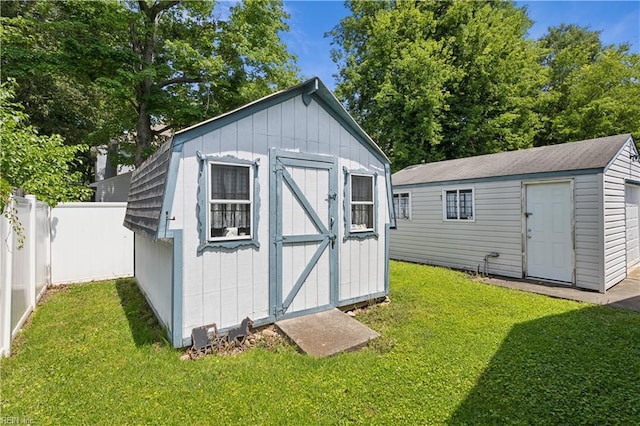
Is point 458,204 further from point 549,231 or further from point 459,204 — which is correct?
point 549,231

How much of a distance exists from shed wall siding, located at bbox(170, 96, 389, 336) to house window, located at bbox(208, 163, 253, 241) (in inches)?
6.7

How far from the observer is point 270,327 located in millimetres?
4402

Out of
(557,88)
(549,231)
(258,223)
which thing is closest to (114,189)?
(258,223)

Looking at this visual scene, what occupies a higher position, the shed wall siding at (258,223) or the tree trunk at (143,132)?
the tree trunk at (143,132)

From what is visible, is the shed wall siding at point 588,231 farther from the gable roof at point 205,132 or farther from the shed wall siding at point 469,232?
the gable roof at point 205,132

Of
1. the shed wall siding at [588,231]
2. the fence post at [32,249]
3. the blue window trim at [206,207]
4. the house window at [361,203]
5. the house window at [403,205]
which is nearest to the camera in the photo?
the blue window trim at [206,207]

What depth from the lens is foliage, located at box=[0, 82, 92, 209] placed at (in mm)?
4441

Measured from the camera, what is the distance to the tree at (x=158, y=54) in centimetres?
1052

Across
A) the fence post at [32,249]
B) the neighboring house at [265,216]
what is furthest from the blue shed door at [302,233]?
the fence post at [32,249]

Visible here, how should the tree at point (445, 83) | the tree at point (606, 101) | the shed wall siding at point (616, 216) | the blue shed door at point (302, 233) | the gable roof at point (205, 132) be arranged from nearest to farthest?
1. the gable roof at point (205, 132)
2. the blue shed door at point (302, 233)
3. the shed wall siding at point (616, 216)
4. the tree at point (606, 101)
5. the tree at point (445, 83)

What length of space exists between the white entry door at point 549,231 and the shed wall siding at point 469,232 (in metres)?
0.24

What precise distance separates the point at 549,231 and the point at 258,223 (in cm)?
670

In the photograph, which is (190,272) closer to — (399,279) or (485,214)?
(399,279)

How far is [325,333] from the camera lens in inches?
163
